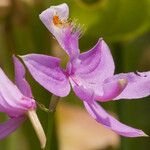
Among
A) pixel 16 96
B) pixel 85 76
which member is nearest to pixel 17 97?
pixel 16 96

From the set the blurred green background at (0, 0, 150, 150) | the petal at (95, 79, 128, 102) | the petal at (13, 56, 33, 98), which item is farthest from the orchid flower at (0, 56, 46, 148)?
the blurred green background at (0, 0, 150, 150)

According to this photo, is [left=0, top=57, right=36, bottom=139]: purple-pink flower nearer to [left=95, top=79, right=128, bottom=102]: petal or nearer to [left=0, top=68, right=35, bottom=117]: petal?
[left=0, top=68, right=35, bottom=117]: petal

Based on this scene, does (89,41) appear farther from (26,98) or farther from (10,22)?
(26,98)

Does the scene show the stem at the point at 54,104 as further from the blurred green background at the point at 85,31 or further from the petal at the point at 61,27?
the blurred green background at the point at 85,31

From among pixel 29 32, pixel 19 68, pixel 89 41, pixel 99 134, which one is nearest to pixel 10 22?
pixel 29 32

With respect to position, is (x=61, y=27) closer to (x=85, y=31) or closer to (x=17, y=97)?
(x=17, y=97)

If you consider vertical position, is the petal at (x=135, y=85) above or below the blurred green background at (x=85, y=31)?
above

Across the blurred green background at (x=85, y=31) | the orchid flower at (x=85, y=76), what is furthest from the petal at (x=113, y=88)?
the blurred green background at (x=85, y=31)
